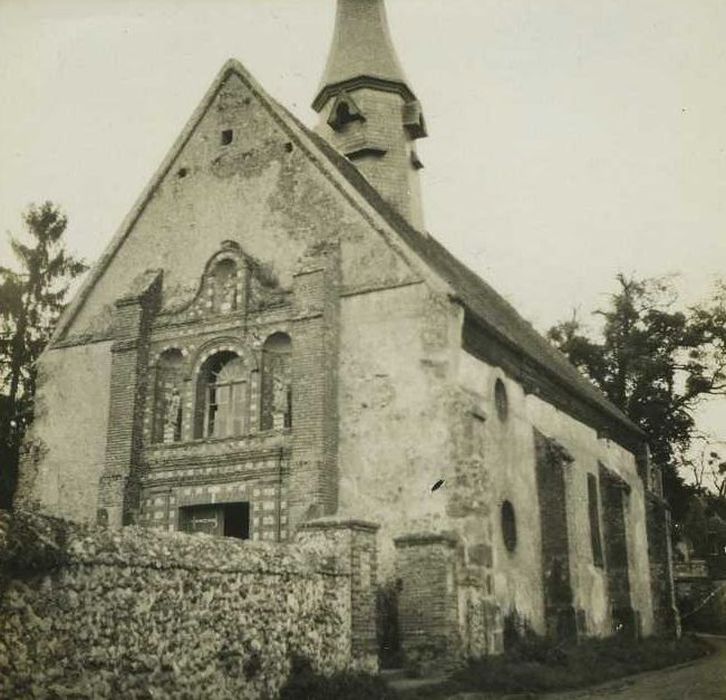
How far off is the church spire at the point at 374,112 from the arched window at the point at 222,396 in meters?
7.50

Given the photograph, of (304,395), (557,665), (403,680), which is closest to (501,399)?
(304,395)

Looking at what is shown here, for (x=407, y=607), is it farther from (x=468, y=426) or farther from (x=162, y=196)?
(x=162, y=196)

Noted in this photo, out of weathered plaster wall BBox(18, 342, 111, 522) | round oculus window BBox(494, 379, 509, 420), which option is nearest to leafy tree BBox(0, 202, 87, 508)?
weathered plaster wall BBox(18, 342, 111, 522)

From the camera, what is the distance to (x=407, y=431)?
1672cm

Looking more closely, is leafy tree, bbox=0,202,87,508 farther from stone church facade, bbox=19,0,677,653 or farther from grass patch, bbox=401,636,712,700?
grass patch, bbox=401,636,712,700

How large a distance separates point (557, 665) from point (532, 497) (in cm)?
458

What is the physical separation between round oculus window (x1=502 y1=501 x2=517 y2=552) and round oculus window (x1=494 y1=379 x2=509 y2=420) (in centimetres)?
193

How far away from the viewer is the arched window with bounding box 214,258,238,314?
63.9ft

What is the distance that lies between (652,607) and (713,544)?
22688 millimetres

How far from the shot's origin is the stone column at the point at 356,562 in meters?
12.1

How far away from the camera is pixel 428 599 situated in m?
15.2

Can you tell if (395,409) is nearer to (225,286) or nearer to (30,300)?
(225,286)

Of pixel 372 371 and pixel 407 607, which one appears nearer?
pixel 407 607

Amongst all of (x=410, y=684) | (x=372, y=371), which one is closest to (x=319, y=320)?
(x=372, y=371)
